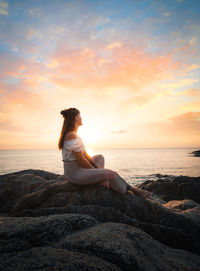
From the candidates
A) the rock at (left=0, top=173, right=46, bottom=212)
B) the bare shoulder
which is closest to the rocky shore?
the bare shoulder

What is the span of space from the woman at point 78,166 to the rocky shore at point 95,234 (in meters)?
0.31

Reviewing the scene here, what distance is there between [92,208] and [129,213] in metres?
Answer: 1.04

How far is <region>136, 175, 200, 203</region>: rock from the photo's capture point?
1109 centimetres

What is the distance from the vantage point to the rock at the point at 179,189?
11086 mm

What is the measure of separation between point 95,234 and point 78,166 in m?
2.50

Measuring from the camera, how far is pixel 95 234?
297 centimetres

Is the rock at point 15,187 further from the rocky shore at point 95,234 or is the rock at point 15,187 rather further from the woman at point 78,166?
the woman at point 78,166

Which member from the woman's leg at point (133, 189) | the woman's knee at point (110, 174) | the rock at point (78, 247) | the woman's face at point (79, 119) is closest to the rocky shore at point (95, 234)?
the rock at point (78, 247)

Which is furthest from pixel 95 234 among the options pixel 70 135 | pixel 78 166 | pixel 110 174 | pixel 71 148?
pixel 70 135

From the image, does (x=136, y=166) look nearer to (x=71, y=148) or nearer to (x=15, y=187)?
(x=15, y=187)

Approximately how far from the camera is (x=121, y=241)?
2826 mm

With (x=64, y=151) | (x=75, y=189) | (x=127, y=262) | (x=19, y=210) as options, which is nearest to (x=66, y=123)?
(x=64, y=151)

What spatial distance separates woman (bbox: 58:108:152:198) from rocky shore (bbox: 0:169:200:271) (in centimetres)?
31

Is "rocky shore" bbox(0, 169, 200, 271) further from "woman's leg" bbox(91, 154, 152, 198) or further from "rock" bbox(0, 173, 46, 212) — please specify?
"rock" bbox(0, 173, 46, 212)
